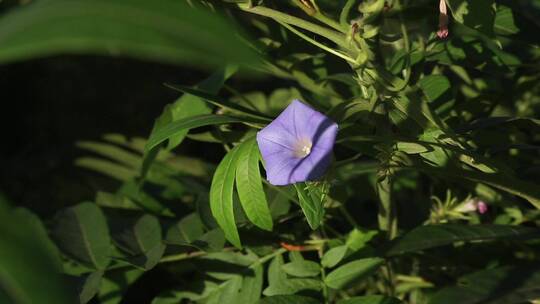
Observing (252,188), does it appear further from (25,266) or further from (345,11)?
(25,266)

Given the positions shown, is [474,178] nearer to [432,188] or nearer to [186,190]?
[432,188]

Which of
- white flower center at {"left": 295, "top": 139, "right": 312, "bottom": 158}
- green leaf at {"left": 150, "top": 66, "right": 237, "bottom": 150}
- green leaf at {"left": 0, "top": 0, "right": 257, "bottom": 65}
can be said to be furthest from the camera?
green leaf at {"left": 150, "top": 66, "right": 237, "bottom": 150}

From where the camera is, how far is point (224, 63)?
1.21 feet

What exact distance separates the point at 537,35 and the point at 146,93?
1.22 meters

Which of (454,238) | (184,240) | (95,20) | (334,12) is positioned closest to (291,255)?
(184,240)

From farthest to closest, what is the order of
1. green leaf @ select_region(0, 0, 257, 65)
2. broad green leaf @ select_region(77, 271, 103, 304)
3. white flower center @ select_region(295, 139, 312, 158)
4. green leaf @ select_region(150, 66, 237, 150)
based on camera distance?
1. green leaf @ select_region(150, 66, 237, 150)
2. broad green leaf @ select_region(77, 271, 103, 304)
3. white flower center @ select_region(295, 139, 312, 158)
4. green leaf @ select_region(0, 0, 257, 65)

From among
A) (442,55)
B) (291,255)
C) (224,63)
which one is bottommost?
(291,255)

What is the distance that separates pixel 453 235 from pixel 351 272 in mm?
152

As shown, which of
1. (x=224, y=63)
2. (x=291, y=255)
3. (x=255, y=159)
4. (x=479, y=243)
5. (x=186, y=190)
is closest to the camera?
(x=224, y=63)

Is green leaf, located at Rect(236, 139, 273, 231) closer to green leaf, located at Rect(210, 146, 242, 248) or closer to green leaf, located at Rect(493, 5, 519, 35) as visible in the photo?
green leaf, located at Rect(210, 146, 242, 248)

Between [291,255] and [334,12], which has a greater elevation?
[334,12]

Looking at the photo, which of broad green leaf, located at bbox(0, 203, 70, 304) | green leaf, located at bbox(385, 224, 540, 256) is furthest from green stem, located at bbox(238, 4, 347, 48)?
broad green leaf, located at bbox(0, 203, 70, 304)

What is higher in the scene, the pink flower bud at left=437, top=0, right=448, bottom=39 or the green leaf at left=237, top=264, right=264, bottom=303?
the pink flower bud at left=437, top=0, right=448, bottom=39

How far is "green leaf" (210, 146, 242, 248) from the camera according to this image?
0.83m
